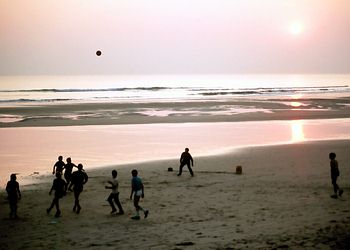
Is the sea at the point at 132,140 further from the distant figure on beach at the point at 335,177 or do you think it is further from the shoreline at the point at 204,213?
the distant figure on beach at the point at 335,177

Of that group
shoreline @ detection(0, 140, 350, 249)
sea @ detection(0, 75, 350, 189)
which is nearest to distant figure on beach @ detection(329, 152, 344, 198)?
shoreline @ detection(0, 140, 350, 249)

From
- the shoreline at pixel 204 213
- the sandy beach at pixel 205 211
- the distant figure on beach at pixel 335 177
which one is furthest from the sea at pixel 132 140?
the distant figure on beach at pixel 335 177

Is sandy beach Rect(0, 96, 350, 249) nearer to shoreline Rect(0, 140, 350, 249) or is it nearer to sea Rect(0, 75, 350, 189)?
shoreline Rect(0, 140, 350, 249)

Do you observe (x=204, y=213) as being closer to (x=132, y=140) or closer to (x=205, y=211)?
(x=205, y=211)

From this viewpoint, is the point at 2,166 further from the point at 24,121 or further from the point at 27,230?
the point at 24,121

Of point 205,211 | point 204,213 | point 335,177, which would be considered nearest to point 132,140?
point 205,211

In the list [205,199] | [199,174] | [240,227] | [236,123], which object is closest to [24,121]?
[236,123]

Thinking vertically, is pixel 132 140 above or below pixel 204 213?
above

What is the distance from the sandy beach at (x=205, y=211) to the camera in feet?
39.5

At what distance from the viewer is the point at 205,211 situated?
14992mm

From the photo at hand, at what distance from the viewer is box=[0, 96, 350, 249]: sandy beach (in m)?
12.0

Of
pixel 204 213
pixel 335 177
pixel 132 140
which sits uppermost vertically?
pixel 132 140

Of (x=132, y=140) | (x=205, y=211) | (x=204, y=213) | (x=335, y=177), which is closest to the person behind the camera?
(x=204, y=213)

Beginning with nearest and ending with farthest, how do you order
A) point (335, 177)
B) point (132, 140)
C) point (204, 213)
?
1. point (204, 213)
2. point (335, 177)
3. point (132, 140)
